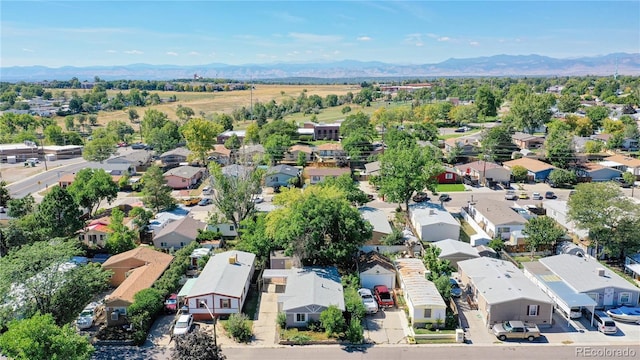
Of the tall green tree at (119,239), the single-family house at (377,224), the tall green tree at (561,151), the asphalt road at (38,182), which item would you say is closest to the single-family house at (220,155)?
the asphalt road at (38,182)

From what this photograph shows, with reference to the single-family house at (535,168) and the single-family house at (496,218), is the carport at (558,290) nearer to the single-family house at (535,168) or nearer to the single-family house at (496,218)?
the single-family house at (496,218)

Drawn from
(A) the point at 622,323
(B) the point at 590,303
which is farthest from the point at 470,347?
(A) the point at 622,323

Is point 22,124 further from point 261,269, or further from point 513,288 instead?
point 513,288

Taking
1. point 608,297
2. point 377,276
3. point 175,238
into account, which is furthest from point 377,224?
point 608,297

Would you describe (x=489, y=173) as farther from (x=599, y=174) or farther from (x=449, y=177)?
(x=599, y=174)

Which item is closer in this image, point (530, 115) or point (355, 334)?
point (355, 334)

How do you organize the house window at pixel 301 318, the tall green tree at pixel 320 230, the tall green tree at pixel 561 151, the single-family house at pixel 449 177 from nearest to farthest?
the house window at pixel 301 318
the tall green tree at pixel 320 230
the single-family house at pixel 449 177
the tall green tree at pixel 561 151
